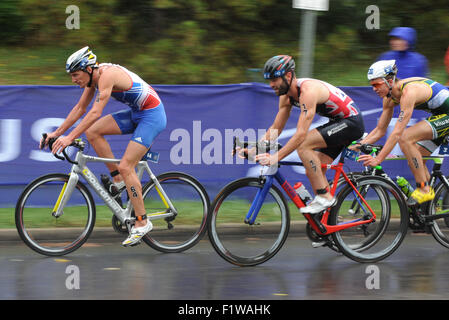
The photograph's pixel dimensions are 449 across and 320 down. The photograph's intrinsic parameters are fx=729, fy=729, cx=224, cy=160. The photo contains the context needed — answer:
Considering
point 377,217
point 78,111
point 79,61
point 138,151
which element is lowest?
point 377,217

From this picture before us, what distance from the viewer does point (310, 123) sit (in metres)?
6.83

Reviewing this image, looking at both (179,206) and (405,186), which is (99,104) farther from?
(405,186)

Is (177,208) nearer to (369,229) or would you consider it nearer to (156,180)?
(156,180)

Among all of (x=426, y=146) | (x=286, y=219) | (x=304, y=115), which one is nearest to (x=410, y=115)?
(x=426, y=146)

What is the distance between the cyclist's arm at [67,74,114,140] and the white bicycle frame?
1.30 feet

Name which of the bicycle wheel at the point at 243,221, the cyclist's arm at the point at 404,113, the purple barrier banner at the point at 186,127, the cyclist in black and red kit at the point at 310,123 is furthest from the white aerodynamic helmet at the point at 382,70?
the purple barrier banner at the point at 186,127

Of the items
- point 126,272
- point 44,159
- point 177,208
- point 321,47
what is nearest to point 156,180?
point 177,208

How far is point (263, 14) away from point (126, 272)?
890cm

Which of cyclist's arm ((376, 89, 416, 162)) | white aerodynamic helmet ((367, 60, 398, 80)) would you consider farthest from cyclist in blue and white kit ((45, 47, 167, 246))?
cyclist's arm ((376, 89, 416, 162))

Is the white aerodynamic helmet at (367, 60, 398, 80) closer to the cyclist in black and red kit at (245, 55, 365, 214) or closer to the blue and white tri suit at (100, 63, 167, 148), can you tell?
the cyclist in black and red kit at (245, 55, 365, 214)

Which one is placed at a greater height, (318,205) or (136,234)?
(318,205)

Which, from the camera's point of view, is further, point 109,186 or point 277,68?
point 109,186

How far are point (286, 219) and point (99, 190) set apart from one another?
1.98 meters

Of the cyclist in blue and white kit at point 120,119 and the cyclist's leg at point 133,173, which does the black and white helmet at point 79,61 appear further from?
the cyclist's leg at point 133,173
